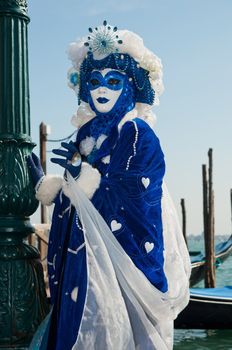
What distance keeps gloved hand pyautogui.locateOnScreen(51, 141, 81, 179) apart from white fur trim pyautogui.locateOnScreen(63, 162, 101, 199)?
26 millimetres

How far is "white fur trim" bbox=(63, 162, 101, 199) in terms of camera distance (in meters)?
2.23

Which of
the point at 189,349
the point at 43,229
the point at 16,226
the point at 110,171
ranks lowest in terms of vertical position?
the point at 189,349

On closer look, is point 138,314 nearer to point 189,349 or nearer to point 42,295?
point 42,295

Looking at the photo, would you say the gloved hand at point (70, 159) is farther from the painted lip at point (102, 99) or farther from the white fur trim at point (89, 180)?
the painted lip at point (102, 99)

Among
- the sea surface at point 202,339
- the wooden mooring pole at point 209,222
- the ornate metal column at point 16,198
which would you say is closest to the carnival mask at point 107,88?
the ornate metal column at point 16,198

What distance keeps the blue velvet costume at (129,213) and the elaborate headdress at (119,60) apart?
0.24 metres

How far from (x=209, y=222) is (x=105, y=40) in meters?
12.6

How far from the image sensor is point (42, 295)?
239 cm

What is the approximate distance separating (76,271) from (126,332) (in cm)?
27

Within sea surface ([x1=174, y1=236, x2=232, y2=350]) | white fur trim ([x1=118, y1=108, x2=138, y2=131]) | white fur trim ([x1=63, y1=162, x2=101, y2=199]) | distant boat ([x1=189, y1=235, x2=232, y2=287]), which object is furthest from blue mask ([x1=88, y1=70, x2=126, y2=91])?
distant boat ([x1=189, y1=235, x2=232, y2=287])

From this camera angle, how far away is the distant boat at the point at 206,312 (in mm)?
7762

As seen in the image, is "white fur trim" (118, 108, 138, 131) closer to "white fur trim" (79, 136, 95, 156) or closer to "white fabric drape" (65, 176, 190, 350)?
"white fur trim" (79, 136, 95, 156)

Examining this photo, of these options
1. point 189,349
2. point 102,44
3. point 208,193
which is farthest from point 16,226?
point 208,193

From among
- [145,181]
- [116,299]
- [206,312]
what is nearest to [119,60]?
[145,181]
